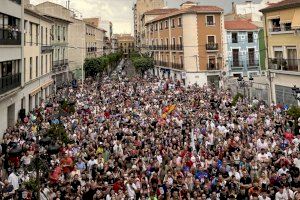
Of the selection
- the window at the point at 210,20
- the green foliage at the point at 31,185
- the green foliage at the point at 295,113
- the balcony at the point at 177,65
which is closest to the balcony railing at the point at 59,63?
the balcony at the point at 177,65

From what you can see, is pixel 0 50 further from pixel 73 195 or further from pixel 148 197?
pixel 148 197

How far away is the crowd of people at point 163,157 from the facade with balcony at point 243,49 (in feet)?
85.1

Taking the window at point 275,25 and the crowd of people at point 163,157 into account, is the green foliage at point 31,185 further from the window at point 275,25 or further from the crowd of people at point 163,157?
the window at point 275,25

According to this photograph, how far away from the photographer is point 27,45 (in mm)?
32781

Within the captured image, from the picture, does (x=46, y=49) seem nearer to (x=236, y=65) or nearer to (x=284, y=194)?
(x=236, y=65)

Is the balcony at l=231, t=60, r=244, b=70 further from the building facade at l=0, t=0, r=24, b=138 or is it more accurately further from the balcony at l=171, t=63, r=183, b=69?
the building facade at l=0, t=0, r=24, b=138

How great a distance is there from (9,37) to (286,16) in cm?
2209

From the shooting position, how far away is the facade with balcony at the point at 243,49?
54.0m

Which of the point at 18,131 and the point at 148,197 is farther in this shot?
the point at 18,131

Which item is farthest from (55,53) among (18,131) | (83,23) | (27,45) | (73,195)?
(73,195)

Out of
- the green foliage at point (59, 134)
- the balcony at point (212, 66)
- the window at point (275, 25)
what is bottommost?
the green foliage at point (59, 134)

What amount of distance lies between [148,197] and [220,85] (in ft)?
127

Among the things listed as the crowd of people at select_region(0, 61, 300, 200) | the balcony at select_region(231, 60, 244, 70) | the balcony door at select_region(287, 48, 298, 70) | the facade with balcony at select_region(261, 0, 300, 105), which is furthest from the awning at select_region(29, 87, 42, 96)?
the balcony at select_region(231, 60, 244, 70)

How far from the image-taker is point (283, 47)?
3188 cm
